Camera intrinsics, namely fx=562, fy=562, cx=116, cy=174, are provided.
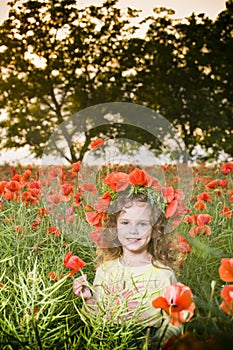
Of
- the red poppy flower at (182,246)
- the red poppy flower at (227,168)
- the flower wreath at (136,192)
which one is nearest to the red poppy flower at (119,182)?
the flower wreath at (136,192)

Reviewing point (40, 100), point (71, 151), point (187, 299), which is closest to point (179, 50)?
point (40, 100)

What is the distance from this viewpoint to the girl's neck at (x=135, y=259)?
1415 millimetres

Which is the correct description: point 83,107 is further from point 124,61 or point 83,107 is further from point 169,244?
point 169,244

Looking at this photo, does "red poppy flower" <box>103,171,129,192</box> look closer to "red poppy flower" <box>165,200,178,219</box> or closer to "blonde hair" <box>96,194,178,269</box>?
"blonde hair" <box>96,194,178,269</box>

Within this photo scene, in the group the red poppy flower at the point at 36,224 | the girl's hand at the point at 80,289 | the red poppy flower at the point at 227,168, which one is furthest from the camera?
the red poppy flower at the point at 227,168

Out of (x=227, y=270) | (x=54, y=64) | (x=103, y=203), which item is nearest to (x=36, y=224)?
(x=103, y=203)

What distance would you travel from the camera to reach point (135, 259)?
1.42m

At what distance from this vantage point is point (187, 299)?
2.85ft

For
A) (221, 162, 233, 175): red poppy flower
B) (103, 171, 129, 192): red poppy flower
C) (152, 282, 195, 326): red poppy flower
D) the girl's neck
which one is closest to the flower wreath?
(103, 171, 129, 192): red poppy flower

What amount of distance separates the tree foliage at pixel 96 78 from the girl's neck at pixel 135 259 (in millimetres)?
3297

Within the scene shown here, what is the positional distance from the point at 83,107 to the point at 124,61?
623mm

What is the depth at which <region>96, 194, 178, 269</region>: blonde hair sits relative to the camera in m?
1.46

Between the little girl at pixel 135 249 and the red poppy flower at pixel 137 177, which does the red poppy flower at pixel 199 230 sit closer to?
the little girl at pixel 135 249

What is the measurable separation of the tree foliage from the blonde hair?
320 cm
